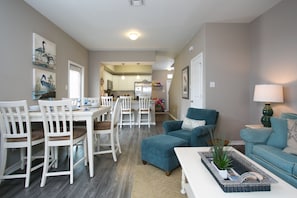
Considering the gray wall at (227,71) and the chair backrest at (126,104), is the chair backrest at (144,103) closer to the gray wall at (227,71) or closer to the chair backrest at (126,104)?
the chair backrest at (126,104)

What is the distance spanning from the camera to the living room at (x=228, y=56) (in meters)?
2.58

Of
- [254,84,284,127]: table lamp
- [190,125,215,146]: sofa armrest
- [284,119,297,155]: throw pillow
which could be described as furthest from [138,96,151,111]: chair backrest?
[284,119,297,155]: throw pillow

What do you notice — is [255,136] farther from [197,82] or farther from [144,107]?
[144,107]

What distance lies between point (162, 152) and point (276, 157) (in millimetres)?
1331

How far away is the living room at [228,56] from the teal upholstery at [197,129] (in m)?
0.53

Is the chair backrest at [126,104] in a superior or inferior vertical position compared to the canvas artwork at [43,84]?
inferior

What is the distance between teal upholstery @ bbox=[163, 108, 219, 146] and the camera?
2746 mm

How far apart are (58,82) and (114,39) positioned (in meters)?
1.91

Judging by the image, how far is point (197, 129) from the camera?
2746 mm

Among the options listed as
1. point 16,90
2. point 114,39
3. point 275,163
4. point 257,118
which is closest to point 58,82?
point 16,90

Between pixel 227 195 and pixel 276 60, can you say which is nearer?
pixel 227 195

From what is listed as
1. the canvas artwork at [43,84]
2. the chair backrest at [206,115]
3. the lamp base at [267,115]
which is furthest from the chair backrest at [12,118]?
the lamp base at [267,115]

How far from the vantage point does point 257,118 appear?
3.52 m

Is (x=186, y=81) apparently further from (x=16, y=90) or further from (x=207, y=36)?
(x=16, y=90)
